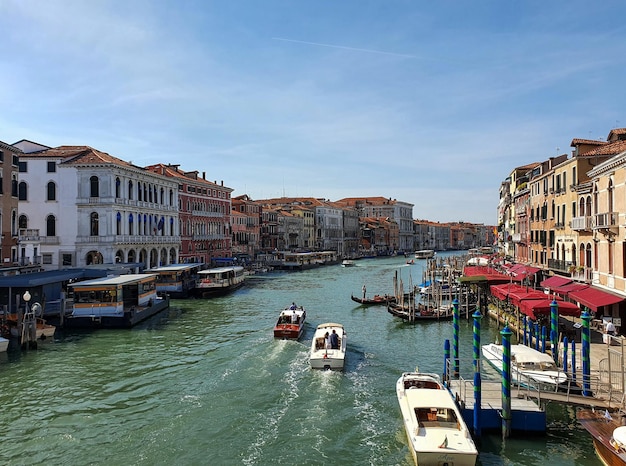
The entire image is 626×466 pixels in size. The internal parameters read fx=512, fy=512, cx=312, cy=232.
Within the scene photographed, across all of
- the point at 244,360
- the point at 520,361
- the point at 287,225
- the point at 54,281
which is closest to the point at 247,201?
the point at 287,225

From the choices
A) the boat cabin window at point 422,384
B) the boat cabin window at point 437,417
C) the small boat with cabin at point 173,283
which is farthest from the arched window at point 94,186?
the boat cabin window at point 437,417

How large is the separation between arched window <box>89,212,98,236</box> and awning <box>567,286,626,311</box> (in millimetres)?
32113

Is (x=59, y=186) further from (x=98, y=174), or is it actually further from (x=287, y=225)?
(x=287, y=225)

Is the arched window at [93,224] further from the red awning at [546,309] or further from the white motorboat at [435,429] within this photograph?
the white motorboat at [435,429]

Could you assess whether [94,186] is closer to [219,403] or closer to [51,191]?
[51,191]

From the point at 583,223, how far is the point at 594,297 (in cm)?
483

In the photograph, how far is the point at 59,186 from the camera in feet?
125

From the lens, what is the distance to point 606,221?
66.0 ft

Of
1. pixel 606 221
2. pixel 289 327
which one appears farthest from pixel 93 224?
pixel 606 221

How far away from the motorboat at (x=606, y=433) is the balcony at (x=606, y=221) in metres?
9.55

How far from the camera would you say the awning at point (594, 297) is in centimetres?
1838

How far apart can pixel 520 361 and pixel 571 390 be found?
1672 mm

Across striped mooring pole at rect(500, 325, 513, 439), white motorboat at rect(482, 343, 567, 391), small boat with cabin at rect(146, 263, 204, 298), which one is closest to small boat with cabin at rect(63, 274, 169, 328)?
small boat with cabin at rect(146, 263, 204, 298)

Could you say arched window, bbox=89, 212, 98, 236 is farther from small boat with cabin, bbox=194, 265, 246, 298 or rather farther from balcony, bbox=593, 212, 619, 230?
balcony, bbox=593, 212, 619, 230
